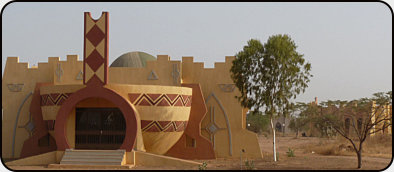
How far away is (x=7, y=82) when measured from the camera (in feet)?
109

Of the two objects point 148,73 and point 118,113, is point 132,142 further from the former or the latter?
point 148,73

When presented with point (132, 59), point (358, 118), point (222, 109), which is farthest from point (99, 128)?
point (358, 118)

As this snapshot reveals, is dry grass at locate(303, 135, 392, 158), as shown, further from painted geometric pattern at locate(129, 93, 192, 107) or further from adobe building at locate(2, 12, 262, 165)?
painted geometric pattern at locate(129, 93, 192, 107)

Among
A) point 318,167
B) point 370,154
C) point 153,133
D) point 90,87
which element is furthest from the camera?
point 370,154

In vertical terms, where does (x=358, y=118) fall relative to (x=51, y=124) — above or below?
above

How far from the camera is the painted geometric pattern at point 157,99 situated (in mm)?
27109

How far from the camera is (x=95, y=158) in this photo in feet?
81.4

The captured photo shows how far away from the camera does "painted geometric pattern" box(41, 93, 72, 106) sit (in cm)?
2719

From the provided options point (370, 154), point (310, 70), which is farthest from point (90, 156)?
point (370, 154)

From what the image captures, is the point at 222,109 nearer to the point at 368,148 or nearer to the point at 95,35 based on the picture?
the point at 95,35

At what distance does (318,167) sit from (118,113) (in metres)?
11.9

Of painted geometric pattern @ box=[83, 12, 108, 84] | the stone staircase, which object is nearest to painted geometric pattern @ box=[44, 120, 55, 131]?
the stone staircase

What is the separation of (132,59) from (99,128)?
9.76 meters

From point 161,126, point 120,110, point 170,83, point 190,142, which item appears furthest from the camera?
point 170,83
